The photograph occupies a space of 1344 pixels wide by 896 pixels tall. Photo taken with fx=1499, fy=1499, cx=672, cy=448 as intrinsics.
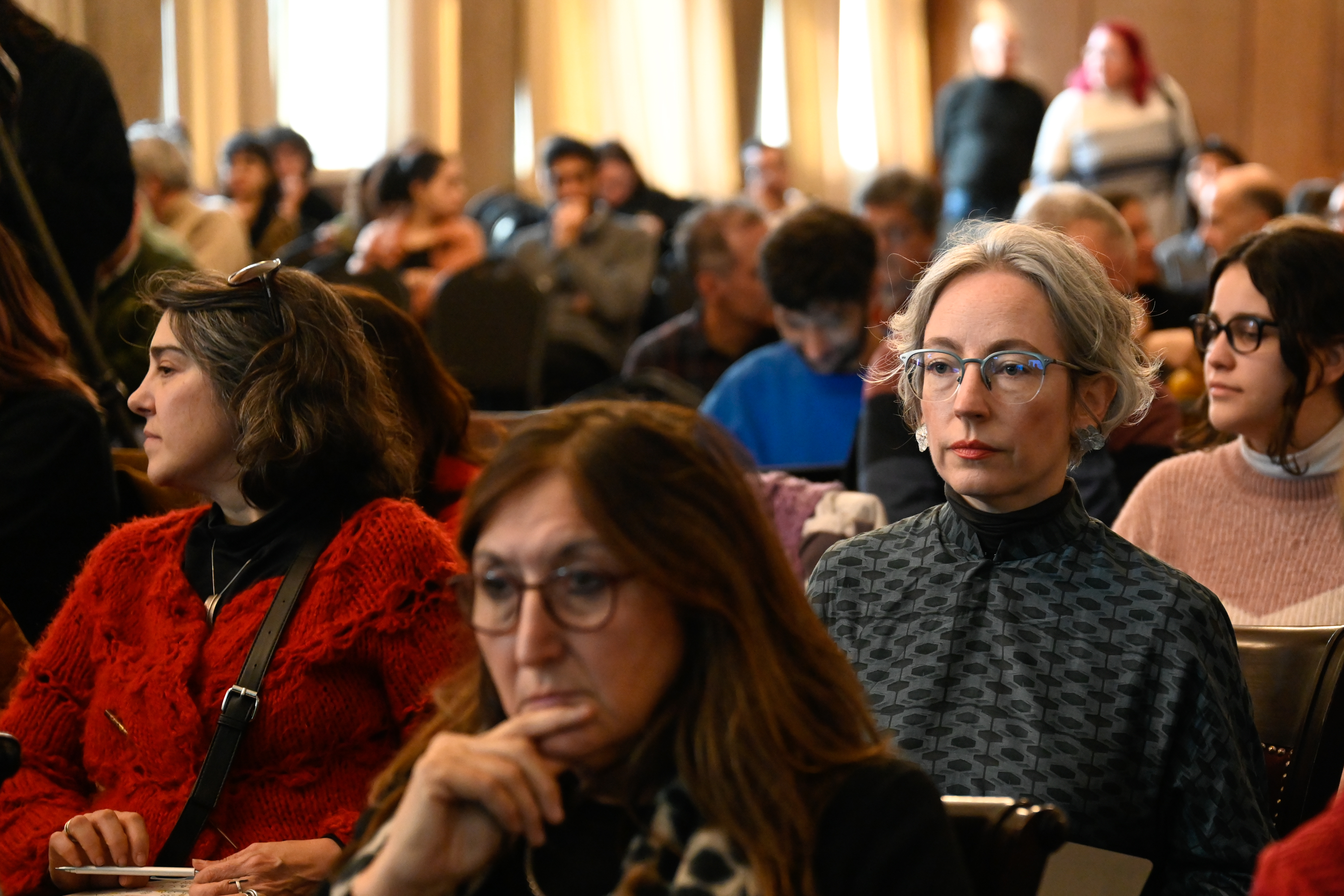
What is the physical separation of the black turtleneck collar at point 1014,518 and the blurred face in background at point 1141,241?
3.29 meters

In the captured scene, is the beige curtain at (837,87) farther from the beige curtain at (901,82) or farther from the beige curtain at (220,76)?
the beige curtain at (220,76)

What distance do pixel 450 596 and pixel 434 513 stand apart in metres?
0.60

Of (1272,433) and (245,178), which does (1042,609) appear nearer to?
(1272,433)

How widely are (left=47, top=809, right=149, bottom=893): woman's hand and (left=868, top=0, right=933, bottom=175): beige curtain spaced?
10.5 meters

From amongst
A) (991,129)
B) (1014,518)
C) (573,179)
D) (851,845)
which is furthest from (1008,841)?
(991,129)

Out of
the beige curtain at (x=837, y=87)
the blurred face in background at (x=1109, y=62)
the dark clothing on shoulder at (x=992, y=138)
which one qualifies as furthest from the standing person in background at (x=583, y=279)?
the beige curtain at (x=837, y=87)

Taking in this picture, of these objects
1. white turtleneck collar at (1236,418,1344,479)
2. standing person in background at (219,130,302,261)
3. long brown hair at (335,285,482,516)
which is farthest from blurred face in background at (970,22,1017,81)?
long brown hair at (335,285,482,516)

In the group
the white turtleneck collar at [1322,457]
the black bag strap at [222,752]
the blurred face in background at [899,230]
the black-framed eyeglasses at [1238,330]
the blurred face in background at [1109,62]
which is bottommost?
the black bag strap at [222,752]

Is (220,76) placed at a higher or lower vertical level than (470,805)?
higher

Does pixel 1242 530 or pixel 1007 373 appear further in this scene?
pixel 1242 530

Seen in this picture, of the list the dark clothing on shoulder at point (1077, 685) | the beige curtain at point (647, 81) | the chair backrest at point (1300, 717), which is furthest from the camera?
the beige curtain at point (647, 81)

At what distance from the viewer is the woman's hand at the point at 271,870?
1736 millimetres

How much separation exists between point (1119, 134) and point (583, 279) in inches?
134

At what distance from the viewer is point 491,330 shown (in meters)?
5.60
